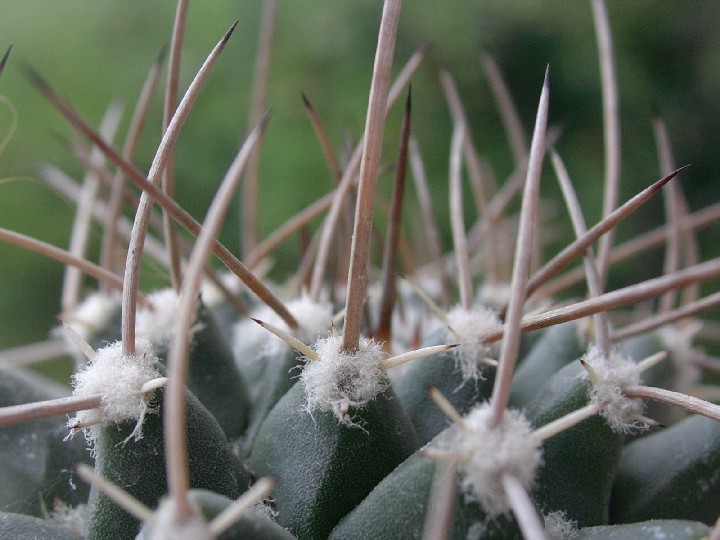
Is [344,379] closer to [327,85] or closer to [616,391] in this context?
[616,391]

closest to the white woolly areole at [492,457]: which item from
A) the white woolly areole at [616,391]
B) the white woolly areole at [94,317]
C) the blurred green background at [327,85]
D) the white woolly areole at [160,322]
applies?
the white woolly areole at [616,391]

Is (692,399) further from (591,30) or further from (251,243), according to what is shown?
(591,30)

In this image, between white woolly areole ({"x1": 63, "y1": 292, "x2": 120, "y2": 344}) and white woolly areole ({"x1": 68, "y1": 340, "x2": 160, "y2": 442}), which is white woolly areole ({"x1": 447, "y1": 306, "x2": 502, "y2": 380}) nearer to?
white woolly areole ({"x1": 68, "y1": 340, "x2": 160, "y2": 442})

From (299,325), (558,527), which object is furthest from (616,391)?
(299,325)

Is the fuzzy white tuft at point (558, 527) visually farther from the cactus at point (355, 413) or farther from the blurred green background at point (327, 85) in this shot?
the blurred green background at point (327, 85)

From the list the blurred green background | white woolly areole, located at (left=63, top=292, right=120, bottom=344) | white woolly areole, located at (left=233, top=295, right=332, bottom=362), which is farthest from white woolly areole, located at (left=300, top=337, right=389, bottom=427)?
the blurred green background

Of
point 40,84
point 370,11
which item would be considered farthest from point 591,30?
point 40,84
